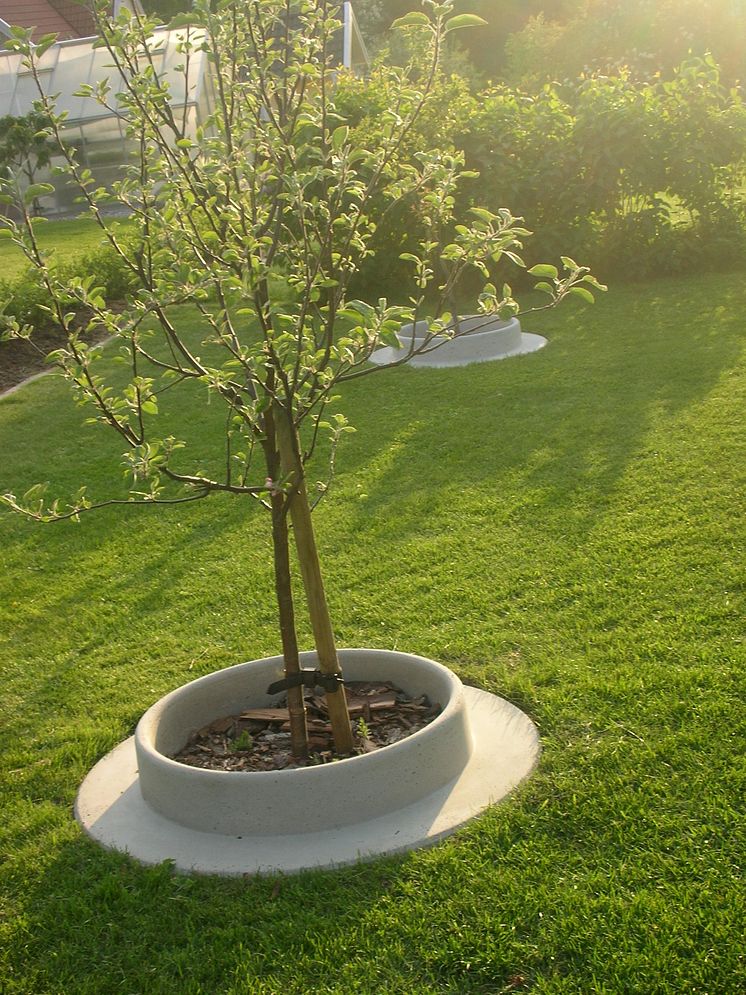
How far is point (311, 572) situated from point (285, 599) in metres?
0.13

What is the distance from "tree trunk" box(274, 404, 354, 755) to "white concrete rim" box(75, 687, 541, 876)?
381 mm

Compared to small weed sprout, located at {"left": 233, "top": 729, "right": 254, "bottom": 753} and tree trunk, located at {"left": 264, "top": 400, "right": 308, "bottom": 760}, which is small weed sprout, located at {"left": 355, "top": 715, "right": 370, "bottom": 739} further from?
small weed sprout, located at {"left": 233, "top": 729, "right": 254, "bottom": 753}

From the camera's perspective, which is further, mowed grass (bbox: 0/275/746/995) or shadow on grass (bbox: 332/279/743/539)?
shadow on grass (bbox: 332/279/743/539)

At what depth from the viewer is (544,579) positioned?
4918mm

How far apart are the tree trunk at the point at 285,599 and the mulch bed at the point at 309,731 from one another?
0.09 metres

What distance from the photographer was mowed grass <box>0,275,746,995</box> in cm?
279

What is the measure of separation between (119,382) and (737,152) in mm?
6941

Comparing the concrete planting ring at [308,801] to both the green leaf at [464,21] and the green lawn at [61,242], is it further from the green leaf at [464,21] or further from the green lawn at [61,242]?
the green lawn at [61,242]

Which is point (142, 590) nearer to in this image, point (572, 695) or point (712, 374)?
point (572, 695)

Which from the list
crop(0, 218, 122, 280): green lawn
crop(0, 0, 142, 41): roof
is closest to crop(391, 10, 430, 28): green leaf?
crop(0, 218, 122, 280): green lawn

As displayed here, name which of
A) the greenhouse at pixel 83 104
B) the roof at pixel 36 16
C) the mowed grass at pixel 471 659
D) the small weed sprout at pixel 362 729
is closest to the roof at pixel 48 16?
the roof at pixel 36 16

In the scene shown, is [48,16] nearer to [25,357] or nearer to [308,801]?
[25,357]

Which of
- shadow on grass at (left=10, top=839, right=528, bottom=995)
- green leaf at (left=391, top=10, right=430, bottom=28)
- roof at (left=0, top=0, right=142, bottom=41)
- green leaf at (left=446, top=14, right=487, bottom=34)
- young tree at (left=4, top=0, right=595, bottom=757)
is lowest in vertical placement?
shadow on grass at (left=10, top=839, right=528, bottom=995)

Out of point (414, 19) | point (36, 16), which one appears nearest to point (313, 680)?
point (414, 19)
